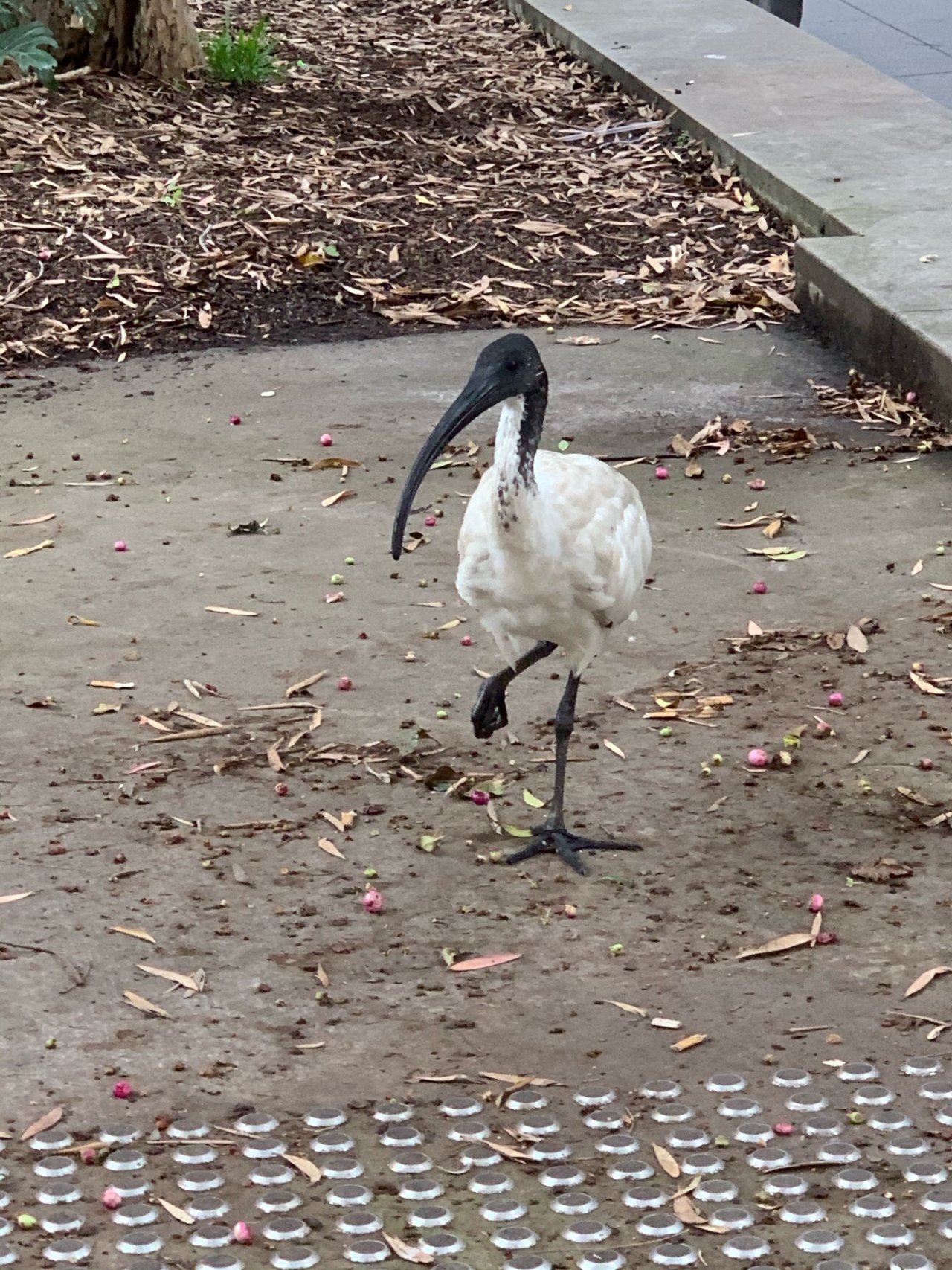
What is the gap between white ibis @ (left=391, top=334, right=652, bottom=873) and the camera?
4.41 meters

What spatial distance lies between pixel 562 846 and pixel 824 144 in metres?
6.47

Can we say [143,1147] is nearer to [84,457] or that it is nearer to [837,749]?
[837,749]

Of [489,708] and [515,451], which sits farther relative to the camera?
[489,708]

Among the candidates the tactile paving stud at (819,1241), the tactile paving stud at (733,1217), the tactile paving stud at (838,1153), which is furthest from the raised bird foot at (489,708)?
the tactile paving stud at (819,1241)

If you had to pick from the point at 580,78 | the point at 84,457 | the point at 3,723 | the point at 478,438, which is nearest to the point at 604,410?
the point at 478,438

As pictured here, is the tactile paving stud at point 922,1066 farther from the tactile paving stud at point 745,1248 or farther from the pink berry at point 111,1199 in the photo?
the pink berry at point 111,1199

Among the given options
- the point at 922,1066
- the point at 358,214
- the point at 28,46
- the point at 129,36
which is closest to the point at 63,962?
the point at 922,1066

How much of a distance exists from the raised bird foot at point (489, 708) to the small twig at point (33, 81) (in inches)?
310

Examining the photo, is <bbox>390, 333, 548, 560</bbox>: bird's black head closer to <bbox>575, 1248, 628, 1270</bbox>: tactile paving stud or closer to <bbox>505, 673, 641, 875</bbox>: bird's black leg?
<bbox>505, 673, 641, 875</bbox>: bird's black leg

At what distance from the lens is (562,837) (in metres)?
4.65

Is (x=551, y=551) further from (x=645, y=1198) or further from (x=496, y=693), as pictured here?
(x=645, y=1198)

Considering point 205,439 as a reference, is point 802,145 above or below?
above

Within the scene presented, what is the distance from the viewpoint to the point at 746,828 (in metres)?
4.75

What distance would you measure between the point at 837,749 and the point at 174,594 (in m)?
2.18
